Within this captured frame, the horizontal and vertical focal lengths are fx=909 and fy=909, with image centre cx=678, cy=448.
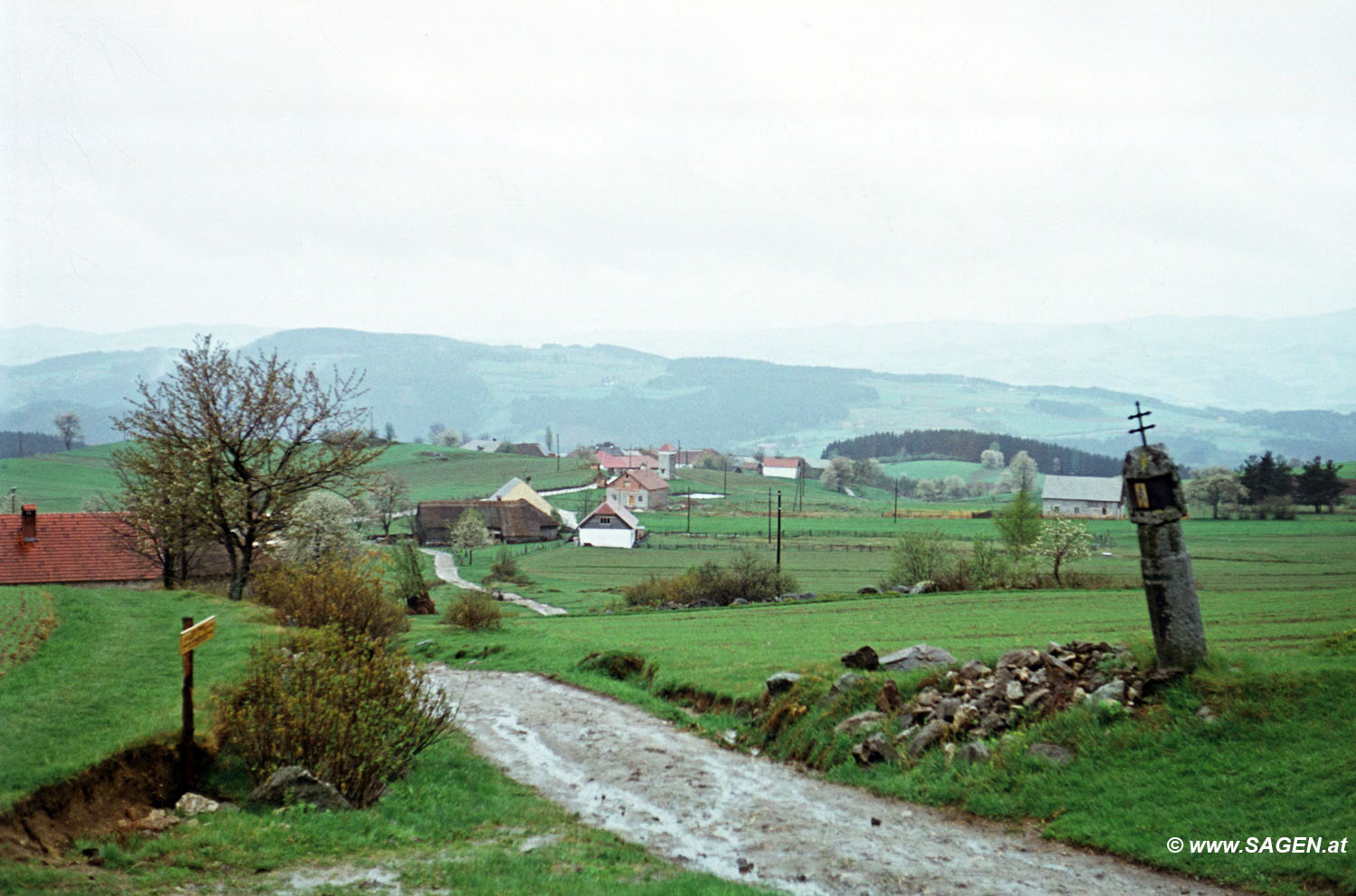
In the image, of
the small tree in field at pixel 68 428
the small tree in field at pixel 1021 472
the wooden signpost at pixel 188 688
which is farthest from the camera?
the small tree in field at pixel 68 428

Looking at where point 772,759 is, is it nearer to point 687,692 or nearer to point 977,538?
point 687,692

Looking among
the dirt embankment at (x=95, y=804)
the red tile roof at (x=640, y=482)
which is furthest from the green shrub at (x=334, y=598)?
the red tile roof at (x=640, y=482)

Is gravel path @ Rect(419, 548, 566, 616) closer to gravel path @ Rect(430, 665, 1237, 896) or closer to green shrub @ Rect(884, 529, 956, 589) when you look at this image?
green shrub @ Rect(884, 529, 956, 589)

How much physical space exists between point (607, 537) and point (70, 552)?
64.8 m

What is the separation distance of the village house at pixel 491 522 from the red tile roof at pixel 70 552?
60.1 metres

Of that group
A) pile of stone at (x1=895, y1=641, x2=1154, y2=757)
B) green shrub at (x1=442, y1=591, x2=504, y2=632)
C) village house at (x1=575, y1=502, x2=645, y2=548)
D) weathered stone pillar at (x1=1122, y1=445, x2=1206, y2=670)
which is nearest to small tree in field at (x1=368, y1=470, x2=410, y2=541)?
village house at (x1=575, y1=502, x2=645, y2=548)

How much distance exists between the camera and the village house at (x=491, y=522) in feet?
368

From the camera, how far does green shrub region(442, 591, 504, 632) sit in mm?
42469

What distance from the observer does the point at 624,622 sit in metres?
48.2

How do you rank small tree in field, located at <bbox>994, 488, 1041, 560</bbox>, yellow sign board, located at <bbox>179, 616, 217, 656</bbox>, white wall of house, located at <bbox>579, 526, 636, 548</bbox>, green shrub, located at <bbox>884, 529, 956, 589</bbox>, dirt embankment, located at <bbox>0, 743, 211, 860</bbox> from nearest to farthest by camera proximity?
dirt embankment, located at <bbox>0, 743, 211, 860</bbox> → yellow sign board, located at <bbox>179, 616, 217, 656</bbox> → green shrub, located at <bbox>884, 529, 956, 589</bbox> → small tree in field, located at <bbox>994, 488, 1041, 560</bbox> → white wall of house, located at <bbox>579, 526, 636, 548</bbox>

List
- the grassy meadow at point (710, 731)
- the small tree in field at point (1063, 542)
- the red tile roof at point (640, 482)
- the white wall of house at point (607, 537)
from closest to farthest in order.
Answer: the grassy meadow at point (710, 731)
the small tree in field at point (1063, 542)
the white wall of house at point (607, 537)
the red tile roof at point (640, 482)

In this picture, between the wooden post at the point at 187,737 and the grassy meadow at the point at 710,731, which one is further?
the wooden post at the point at 187,737

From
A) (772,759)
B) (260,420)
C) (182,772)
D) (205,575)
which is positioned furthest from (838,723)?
(205,575)

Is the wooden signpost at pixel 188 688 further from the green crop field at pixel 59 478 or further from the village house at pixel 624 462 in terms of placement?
the village house at pixel 624 462
